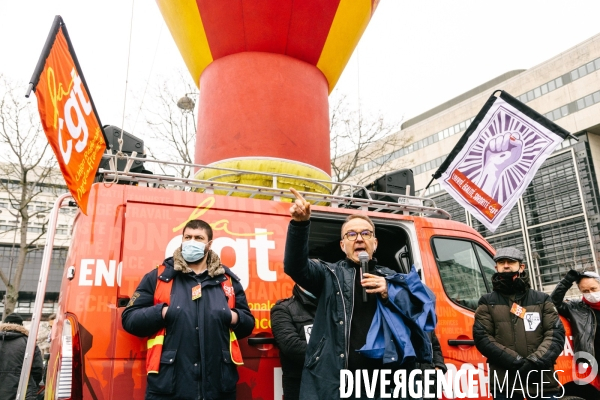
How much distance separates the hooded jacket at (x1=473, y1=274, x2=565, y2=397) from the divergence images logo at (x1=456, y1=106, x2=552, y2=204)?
254cm

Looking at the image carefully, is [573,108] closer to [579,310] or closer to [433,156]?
[433,156]

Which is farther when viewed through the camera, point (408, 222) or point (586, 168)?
point (586, 168)

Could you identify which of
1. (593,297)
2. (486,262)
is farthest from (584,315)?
(486,262)

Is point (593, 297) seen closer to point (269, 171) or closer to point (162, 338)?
point (269, 171)

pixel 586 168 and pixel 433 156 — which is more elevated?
pixel 433 156

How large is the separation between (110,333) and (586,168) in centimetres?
5149

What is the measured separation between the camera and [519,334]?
4.74m

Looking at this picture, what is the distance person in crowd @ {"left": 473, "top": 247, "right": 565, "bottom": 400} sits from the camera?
4.55 meters

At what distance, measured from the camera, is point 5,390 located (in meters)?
6.66

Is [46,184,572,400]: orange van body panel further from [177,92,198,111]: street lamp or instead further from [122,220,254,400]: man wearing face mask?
[177,92,198,111]: street lamp

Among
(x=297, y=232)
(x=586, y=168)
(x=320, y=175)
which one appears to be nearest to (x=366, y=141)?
(x=320, y=175)

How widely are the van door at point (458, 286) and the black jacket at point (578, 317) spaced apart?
0.84 metres

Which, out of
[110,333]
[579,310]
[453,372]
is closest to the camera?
[110,333]

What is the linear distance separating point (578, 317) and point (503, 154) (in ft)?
8.39
